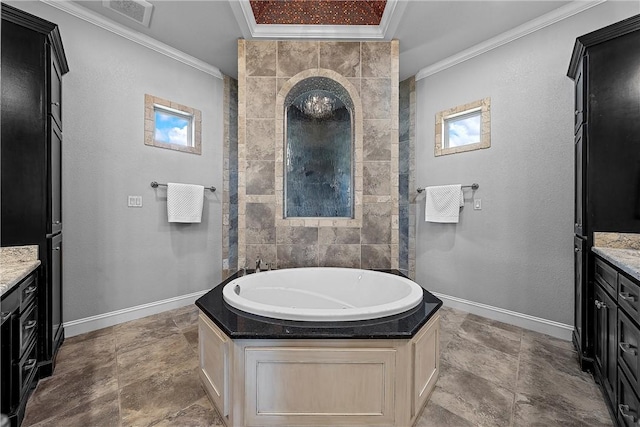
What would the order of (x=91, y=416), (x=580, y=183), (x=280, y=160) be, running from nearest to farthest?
(x=91, y=416) < (x=580, y=183) < (x=280, y=160)

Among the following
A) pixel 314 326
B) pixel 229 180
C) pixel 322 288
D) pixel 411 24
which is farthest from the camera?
pixel 229 180

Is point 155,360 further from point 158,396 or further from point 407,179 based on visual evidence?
point 407,179

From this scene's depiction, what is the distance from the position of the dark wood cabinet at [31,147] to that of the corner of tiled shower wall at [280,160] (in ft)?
3.88

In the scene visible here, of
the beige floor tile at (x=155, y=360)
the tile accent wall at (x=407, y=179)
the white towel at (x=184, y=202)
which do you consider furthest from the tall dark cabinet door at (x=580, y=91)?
the white towel at (x=184, y=202)

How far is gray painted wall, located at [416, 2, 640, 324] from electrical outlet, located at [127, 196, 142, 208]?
2.88 meters

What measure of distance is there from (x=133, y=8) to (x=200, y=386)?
9.00 feet

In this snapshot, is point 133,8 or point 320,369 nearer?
point 320,369

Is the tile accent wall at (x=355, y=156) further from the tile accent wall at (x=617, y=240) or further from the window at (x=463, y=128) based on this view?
the tile accent wall at (x=617, y=240)

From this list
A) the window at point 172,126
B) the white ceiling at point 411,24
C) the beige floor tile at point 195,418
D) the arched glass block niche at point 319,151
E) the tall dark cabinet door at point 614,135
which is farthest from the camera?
the window at point 172,126

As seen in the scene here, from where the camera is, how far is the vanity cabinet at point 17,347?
1155 millimetres

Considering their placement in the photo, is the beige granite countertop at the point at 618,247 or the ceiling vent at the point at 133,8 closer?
the beige granite countertop at the point at 618,247

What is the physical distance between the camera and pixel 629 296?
46.5 inches

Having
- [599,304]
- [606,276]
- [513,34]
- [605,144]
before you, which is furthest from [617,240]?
[513,34]

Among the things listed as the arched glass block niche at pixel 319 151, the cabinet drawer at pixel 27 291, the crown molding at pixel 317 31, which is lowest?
the cabinet drawer at pixel 27 291
